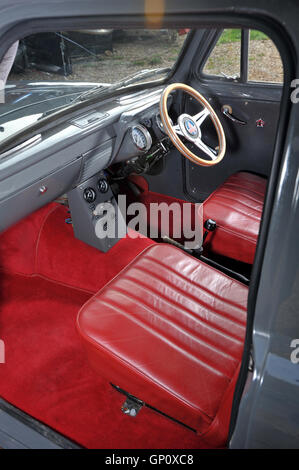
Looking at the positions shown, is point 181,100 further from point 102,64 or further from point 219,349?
point 219,349

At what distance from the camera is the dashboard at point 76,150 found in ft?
5.30

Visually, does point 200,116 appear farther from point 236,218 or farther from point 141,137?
point 236,218

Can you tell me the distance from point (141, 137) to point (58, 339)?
109 centimetres

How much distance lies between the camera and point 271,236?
0.67 metres

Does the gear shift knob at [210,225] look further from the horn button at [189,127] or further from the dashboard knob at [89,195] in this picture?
the dashboard knob at [89,195]

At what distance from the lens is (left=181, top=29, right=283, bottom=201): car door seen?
2242 mm

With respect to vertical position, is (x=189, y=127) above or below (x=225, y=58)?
below

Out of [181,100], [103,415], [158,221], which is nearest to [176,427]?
[103,415]

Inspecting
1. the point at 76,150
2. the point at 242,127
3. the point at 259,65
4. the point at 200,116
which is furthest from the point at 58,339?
the point at 259,65

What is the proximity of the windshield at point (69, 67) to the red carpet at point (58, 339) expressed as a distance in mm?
684

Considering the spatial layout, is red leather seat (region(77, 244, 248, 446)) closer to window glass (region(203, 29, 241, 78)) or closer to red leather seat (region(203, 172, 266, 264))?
red leather seat (region(203, 172, 266, 264))

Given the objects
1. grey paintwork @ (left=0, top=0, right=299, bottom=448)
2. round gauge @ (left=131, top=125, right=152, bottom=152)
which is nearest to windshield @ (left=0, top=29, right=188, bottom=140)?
round gauge @ (left=131, top=125, right=152, bottom=152)

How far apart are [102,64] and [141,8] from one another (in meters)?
1.39

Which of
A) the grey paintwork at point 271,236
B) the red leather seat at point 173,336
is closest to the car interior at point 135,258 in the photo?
the red leather seat at point 173,336
